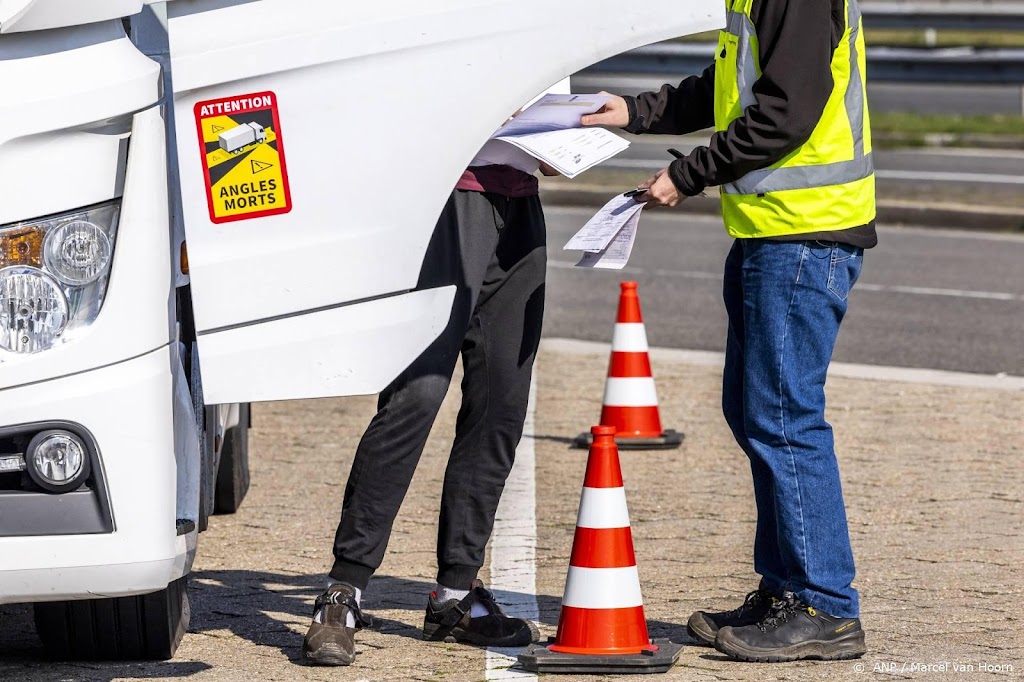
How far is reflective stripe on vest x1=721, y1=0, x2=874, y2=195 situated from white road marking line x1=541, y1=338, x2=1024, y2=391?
4.15 meters

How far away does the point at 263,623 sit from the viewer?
15.1ft

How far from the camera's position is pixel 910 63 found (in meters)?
17.5

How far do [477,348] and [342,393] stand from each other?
88cm

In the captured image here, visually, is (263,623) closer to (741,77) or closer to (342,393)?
(342,393)

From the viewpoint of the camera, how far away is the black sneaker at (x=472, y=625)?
14.4 feet

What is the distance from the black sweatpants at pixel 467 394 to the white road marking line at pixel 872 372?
13.2ft

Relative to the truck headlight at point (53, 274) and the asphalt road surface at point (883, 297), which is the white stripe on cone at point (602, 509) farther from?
the asphalt road surface at point (883, 297)

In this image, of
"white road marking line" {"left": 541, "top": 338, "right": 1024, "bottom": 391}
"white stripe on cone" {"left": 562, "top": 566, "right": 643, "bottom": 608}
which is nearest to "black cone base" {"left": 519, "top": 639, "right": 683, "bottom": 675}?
"white stripe on cone" {"left": 562, "top": 566, "right": 643, "bottom": 608}

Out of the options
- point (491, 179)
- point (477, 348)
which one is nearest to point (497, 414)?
point (477, 348)

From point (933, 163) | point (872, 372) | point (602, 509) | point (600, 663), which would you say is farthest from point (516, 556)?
point (933, 163)

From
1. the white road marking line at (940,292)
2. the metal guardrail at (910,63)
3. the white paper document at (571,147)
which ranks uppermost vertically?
the metal guardrail at (910,63)

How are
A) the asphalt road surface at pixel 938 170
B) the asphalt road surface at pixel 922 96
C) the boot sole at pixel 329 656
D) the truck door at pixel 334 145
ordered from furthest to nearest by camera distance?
the asphalt road surface at pixel 922 96, the asphalt road surface at pixel 938 170, the boot sole at pixel 329 656, the truck door at pixel 334 145

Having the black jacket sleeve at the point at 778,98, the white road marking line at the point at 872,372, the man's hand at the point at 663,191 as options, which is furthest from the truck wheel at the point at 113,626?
the white road marking line at the point at 872,372

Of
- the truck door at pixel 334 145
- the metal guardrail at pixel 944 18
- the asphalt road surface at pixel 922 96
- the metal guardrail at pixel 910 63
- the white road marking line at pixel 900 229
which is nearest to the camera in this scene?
the truck door at pixel 334 145
